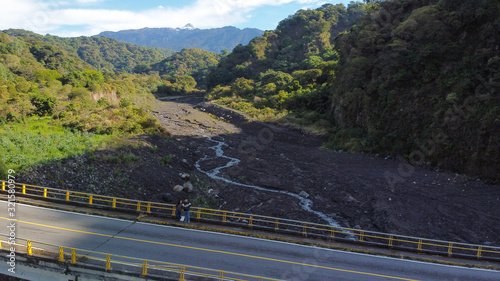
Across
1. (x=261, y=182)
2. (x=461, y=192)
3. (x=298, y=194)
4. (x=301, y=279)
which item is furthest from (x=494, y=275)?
(x=261, y=182)

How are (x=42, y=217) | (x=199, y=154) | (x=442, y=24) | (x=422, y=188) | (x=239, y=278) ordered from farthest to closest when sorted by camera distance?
(x=199, y=154), (x=442, y=24), (x=422, y=188), (x=42, y=217), (x=239, y=278)

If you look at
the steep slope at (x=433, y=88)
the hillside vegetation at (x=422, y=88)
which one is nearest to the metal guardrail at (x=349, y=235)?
the hillside vegetation at (x=422, y=88)

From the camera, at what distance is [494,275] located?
11.9 metres

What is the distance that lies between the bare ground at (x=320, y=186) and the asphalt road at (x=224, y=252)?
5772 millimetres

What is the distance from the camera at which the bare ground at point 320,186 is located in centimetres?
1859

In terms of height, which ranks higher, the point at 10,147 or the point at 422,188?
the point at 10,147

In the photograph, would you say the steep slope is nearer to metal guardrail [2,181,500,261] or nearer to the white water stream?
metal guardrail [2,181,500,261]

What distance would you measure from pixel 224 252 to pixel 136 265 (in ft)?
11.1

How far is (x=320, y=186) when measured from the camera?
24875 mm

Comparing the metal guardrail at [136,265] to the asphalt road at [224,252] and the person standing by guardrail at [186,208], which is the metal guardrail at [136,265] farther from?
the person standing by guardrail at [186,208]

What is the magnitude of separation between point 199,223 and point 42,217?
7.08m

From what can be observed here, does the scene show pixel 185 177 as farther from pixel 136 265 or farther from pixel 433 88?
pixel 433 88

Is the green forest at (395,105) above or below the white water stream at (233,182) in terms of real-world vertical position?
above

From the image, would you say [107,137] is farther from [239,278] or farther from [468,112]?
[468,112]
